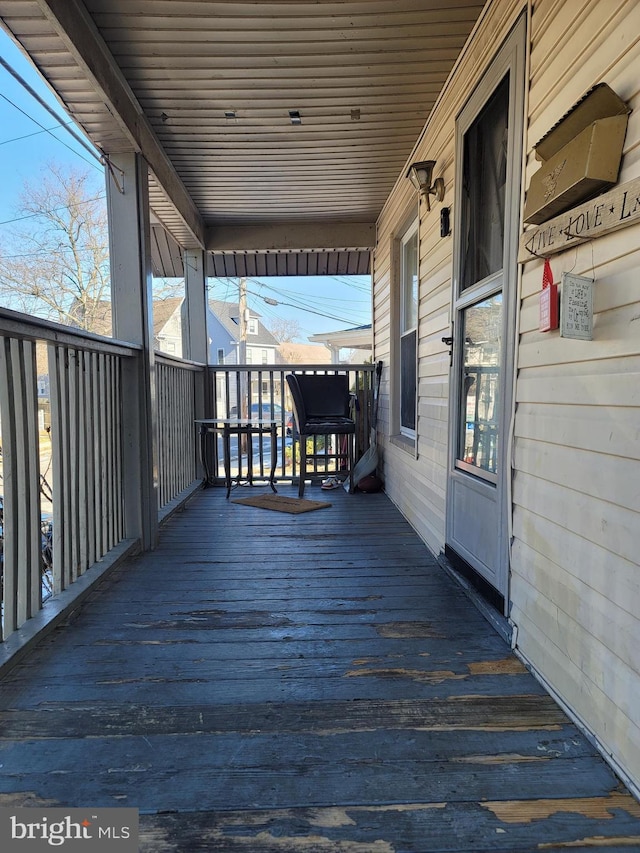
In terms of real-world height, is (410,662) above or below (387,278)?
below

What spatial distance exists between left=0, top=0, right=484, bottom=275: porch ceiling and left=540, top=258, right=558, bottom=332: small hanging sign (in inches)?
61.6

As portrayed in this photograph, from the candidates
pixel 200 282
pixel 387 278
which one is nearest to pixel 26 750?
pixel 387 278

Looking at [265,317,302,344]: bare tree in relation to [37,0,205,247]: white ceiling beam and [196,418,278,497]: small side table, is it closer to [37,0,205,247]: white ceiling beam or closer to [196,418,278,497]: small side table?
[196,418,278,497]: small side table

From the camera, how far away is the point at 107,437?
262 cm

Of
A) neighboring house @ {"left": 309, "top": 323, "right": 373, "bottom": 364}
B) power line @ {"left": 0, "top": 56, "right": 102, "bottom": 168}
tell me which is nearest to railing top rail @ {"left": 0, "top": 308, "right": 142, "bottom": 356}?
power line @ {"left": 0, "top": 56, "right": 102, "bottom": 168}

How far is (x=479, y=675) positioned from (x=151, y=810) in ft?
3.57

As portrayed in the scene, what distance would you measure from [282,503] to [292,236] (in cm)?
298

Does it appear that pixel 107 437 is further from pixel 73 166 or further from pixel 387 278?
pixel 73 166

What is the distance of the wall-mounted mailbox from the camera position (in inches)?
46.9

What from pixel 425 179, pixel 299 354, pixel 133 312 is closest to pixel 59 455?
pixel 133 312

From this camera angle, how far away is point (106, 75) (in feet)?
7.69

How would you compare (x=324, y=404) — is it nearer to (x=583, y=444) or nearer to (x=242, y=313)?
(x=583, y=444)

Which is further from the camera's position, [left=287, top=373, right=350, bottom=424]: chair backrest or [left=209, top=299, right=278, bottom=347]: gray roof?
[left=209, top=299, right=278, bottom=347]: gray roof

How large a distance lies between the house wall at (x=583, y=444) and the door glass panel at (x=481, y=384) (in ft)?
0.93
